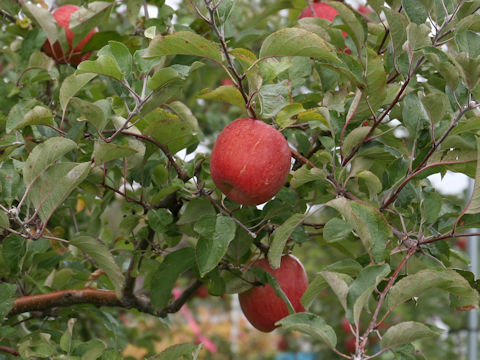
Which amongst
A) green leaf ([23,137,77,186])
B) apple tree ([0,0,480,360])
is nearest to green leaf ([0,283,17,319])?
apple tree ([0,0,480,360])

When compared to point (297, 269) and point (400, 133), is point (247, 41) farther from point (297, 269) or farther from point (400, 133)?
point (400, 133)

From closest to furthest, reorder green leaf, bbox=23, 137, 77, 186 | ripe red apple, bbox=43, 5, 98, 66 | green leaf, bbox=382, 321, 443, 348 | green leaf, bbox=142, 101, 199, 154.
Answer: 1. green leaf, bbox=382, 321, 443, 348
2. green leaf, bbox=23, 137, 77, 186
3. green leaf, bbox=142, 101, 199, 154
4. ripe red apple, bbox=43, 5, 98, 66

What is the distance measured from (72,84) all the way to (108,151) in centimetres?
12

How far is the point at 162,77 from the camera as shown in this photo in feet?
2.87

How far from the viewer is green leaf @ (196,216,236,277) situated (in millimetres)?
934

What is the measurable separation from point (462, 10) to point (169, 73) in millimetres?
424

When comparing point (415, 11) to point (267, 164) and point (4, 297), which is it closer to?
point (267, 164)

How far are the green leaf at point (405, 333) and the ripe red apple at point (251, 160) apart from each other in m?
0.25

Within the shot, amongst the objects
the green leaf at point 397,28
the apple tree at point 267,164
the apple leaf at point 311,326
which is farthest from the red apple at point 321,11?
the apple leaf at point 311,326

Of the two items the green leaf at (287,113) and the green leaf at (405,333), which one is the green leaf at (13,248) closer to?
the green leaf at (287,113)

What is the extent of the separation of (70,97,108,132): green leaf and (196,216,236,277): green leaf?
8.4 inches

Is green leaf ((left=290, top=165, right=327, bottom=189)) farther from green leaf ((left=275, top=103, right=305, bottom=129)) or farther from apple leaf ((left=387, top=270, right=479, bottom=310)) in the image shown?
apple leaf ((left=387, top=270, right=479, bottom=310))

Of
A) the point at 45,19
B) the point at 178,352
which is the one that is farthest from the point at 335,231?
the point at 45,19

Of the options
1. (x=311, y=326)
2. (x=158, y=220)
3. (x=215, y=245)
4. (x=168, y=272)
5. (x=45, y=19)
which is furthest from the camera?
(x=45, y=19)
